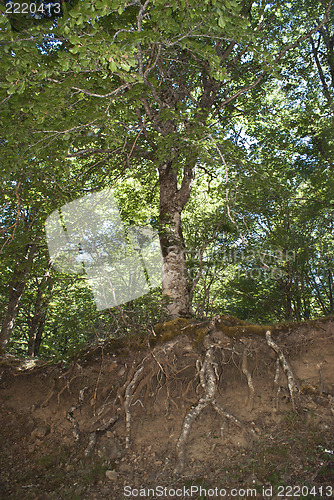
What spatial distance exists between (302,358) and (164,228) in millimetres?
3388

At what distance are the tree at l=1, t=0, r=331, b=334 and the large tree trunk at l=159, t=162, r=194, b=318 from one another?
2cm

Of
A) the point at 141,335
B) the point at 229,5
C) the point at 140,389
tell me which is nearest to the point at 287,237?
the point at 141,335

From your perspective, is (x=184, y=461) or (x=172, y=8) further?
(x=184, y=461)

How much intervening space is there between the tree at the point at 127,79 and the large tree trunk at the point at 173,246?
2 cm

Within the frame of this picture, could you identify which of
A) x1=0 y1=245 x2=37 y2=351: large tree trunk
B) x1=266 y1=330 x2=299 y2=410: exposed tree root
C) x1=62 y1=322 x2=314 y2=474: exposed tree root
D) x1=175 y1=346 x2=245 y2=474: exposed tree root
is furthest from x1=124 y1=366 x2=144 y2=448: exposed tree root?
x1=0 y1=245 x2=37 y2=351: large tree trunk

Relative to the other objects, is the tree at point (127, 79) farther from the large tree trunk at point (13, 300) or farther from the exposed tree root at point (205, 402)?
the large tree trunk at point (13, 300)

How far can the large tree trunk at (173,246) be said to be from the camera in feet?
18.2

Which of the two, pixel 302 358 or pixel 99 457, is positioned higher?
pixel 302 358

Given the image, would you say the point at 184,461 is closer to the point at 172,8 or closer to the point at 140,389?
the point at 140,389

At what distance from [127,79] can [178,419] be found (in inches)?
180

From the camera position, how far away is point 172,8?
3336 millimetres

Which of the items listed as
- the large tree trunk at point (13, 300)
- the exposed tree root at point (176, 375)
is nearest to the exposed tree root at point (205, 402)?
the exposed tree root at point (176, 375)

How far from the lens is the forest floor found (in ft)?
11.1

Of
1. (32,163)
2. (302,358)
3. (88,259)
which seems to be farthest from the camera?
(88,259)
